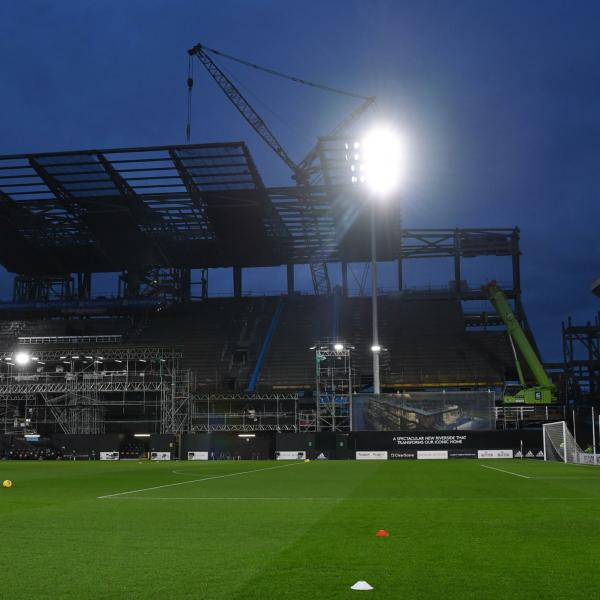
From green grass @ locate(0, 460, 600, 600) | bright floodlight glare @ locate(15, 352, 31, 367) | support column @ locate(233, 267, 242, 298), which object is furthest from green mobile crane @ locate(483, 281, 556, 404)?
green grass @ locate(0, 460, 600, 600)

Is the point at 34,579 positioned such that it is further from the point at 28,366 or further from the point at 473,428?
the point at 28,366

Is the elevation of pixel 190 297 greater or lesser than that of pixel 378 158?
lesser

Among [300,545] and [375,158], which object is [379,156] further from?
[300,545]

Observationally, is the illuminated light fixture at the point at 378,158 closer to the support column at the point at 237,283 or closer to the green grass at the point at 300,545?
the support column at the point at 237,283

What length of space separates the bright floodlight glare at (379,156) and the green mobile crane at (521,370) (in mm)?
Result: 20845

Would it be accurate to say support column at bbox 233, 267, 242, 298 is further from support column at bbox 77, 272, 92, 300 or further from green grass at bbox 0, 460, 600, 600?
green grass at bbox 0, 460, 600, 600

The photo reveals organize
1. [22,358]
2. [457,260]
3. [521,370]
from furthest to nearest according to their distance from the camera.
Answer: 1. [457,260]
2. [521,370]
3. [22,358]

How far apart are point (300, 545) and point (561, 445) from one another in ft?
113

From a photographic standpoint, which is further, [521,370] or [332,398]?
[521,370]

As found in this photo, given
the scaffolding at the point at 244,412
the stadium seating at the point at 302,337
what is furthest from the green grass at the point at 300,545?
the stadium seating at the point at 302,337

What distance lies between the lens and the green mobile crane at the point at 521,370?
193ft

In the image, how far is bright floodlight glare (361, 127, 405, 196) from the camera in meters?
48.3

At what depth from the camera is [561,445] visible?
40.4 meters

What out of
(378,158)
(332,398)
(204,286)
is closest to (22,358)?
(332,398)
